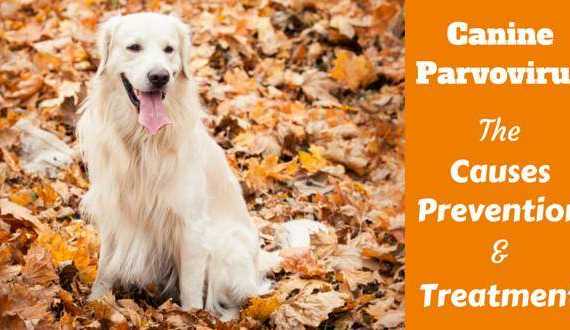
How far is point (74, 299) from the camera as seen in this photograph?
13.7 ft

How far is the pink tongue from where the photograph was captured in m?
3.97

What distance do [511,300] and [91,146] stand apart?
246cm

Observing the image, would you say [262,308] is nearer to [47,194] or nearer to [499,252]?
[499,252]

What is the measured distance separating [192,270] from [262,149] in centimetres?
233

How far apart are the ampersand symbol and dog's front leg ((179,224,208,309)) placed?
179 centimetres

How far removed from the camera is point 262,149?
21.0 ft

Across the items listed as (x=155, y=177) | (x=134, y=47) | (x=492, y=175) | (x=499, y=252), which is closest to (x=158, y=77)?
(x=134, y=47)

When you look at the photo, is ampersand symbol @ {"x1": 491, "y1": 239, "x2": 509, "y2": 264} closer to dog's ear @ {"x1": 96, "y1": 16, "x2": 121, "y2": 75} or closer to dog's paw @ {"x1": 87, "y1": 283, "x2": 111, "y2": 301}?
dog's paw @ {"x1": 87, "y1": 283, "x2": 111, "y2": 301}

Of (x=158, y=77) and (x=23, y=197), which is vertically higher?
(x=158, y=77)

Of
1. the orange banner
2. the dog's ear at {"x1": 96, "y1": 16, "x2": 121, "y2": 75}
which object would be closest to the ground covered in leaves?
the orange banner

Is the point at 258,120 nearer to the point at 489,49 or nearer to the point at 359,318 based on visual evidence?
the point at 489,49

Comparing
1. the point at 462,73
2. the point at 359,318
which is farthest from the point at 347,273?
the point at 462,73

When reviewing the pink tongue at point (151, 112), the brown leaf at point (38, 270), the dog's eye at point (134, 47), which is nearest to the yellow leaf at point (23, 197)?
the brown leaf at point (38, 270)

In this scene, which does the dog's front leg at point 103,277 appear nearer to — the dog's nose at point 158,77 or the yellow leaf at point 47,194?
the dog's nose at point 158,77
